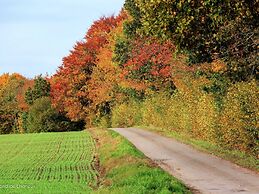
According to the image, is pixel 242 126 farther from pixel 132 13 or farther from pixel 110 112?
pixel 110 112

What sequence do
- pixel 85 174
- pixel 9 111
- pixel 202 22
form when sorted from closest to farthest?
1. pixel 202 22
2. pixel 85 174
3. pixel 9 111

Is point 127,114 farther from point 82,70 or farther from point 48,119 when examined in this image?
point 48,119

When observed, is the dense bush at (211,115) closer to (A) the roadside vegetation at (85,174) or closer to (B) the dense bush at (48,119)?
(A) the roadside vegetation at (85,174)

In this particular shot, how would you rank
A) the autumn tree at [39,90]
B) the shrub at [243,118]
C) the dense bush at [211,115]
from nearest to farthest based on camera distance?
the shrub at [243,118] → the dense bush at [211,115] → the autumn tree at [39,90]

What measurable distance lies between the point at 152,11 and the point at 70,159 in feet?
56.0

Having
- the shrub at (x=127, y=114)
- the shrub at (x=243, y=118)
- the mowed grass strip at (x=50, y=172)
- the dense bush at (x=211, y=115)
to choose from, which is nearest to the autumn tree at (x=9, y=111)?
the shrub at (x=127, y=114)

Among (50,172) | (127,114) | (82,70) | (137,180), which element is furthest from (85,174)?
(82,70)

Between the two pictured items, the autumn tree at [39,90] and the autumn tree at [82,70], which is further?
the autumn tree at [39,90]

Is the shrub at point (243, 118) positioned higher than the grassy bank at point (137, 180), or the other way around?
the shrub at point (243, 118)

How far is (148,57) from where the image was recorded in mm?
52562

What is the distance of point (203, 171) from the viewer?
21.0 m

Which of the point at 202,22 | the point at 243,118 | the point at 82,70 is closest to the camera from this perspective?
the point at 202,22

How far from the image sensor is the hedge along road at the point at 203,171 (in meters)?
16.6

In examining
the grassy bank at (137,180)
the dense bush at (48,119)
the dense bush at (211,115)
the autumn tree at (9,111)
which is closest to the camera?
the grassy bank at (137,180)
